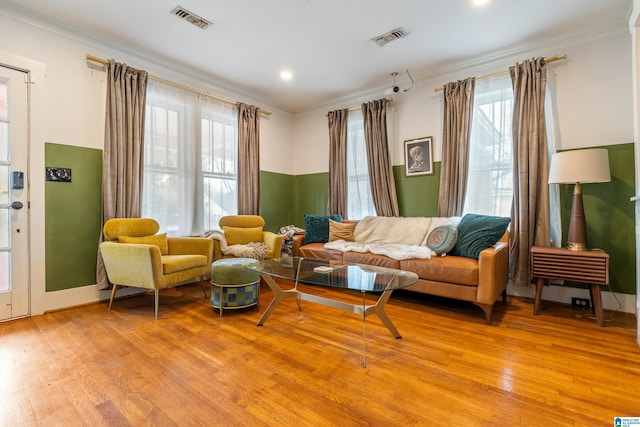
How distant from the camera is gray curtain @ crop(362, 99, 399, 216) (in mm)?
4180

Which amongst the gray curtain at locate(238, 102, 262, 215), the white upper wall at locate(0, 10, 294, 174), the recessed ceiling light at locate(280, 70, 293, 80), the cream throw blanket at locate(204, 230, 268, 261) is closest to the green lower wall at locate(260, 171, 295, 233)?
the gray curtain at locate(238, 102, 262, 215)

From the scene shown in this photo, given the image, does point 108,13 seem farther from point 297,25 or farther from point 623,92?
point 623,92

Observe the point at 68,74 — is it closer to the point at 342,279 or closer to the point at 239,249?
the point at 239,249

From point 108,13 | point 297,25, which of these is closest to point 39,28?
point 108,13

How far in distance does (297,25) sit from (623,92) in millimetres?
3145

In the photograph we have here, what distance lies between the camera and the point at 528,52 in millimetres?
3268

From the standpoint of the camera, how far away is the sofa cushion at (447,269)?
2.60 metres

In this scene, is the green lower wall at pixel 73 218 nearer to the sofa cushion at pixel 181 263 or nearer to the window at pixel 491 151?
the sofa cushion at pixel 181 263

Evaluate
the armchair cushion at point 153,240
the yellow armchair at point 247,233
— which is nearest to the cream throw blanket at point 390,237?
the yellow armchair at point 247,233

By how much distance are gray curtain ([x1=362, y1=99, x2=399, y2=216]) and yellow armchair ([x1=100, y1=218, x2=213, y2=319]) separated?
2.33 metres

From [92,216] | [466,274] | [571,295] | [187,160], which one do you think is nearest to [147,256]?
[92,216]

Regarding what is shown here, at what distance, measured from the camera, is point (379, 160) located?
424 centimetres

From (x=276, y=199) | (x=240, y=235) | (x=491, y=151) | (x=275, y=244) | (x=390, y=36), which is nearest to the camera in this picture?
(x=390, y=36)

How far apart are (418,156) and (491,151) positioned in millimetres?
859
